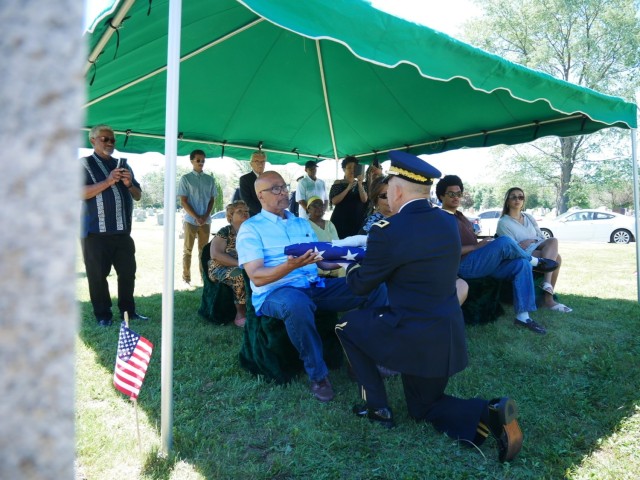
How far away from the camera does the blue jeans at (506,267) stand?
484cm

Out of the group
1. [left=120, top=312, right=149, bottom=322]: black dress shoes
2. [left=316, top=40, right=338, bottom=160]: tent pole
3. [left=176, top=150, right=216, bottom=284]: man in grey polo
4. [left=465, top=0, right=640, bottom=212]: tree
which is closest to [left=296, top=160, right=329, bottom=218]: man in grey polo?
[left=316, top=40, right=338, bottom=160]: tent pole

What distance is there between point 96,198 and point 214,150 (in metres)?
3.67

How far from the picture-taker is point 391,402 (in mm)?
3094

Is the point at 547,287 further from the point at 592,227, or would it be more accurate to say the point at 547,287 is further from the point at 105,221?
the point at 592,227

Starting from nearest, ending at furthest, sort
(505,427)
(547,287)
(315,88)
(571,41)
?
(505,427) → (547,287) → (315,88) → (571,41)

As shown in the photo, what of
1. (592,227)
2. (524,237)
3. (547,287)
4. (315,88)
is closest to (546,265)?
(547,287)

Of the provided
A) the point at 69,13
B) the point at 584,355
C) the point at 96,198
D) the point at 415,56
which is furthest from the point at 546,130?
the point at 69,13

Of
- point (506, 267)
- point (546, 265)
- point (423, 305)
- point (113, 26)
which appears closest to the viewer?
point (423, 305)

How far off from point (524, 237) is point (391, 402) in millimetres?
3505

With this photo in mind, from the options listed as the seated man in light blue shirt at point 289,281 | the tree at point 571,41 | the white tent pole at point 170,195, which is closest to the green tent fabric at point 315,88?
the white tent pole at point 170,195

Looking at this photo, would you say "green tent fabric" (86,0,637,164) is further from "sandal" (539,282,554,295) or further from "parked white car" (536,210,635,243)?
"parked white car" (536,210,635,243)

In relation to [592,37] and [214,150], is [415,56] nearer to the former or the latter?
[214,150]

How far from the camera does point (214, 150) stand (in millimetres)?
8039

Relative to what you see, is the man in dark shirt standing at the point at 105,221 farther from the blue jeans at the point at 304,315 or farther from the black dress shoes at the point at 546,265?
the black dress shoes at the point at 546,265
